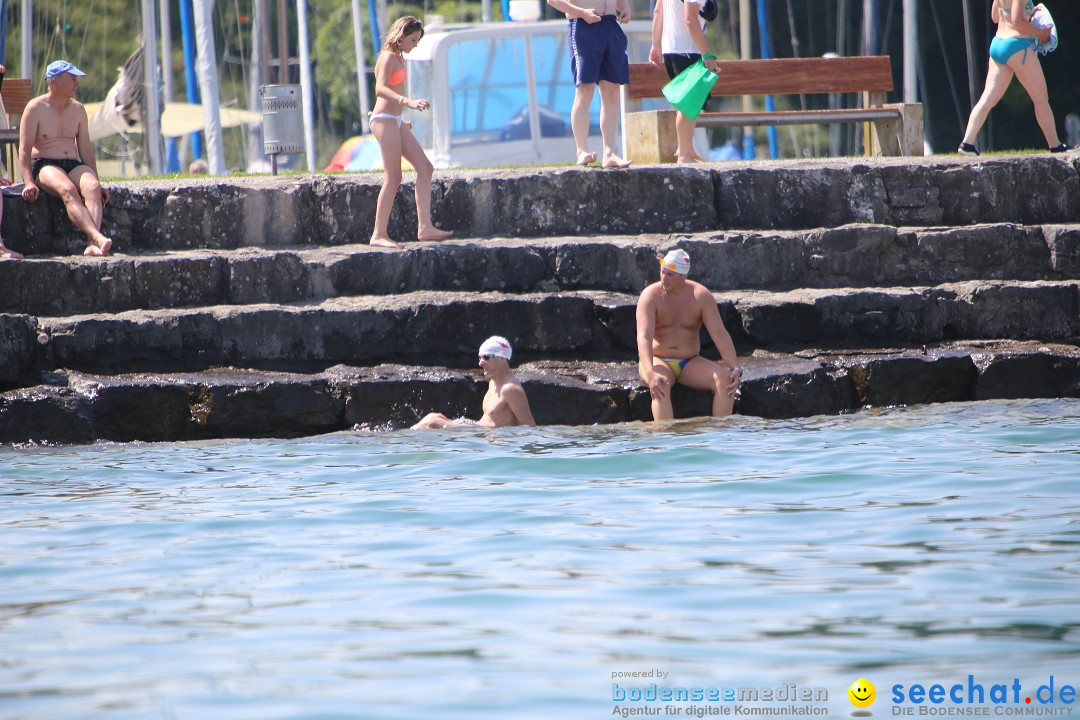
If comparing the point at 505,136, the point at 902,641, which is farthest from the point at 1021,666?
the point at 505,136

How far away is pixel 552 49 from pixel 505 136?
1.43m

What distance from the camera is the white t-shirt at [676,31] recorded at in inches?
416

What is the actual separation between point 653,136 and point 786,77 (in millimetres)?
1571

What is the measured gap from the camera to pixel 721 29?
33625 mm

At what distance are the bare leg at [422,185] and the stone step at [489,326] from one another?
2.39ft

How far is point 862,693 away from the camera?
3605 mm

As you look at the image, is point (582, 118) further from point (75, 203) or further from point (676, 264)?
point (75, 203)

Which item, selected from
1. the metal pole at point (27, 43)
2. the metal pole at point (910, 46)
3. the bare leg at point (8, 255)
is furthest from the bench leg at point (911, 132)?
the metal pole at point (27, 43)

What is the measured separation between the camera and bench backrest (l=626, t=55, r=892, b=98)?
11828 millimetres

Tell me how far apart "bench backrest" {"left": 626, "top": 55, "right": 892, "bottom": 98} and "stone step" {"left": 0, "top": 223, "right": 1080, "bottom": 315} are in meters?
2.28

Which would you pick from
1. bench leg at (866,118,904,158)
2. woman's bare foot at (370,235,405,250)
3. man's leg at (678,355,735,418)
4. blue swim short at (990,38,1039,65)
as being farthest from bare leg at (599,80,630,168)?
blue swim short at (990,38,1039,65)

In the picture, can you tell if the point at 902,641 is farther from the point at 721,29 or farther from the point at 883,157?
the point at 721,29

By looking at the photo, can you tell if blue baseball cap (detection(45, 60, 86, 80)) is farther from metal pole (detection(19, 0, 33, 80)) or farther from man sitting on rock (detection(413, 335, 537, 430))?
metal pole (detection(19, 0, 33, 80))

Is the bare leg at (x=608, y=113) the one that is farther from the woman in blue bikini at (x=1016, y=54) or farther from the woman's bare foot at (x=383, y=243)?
the woman in blue bikini at (x=1016, y=54)
